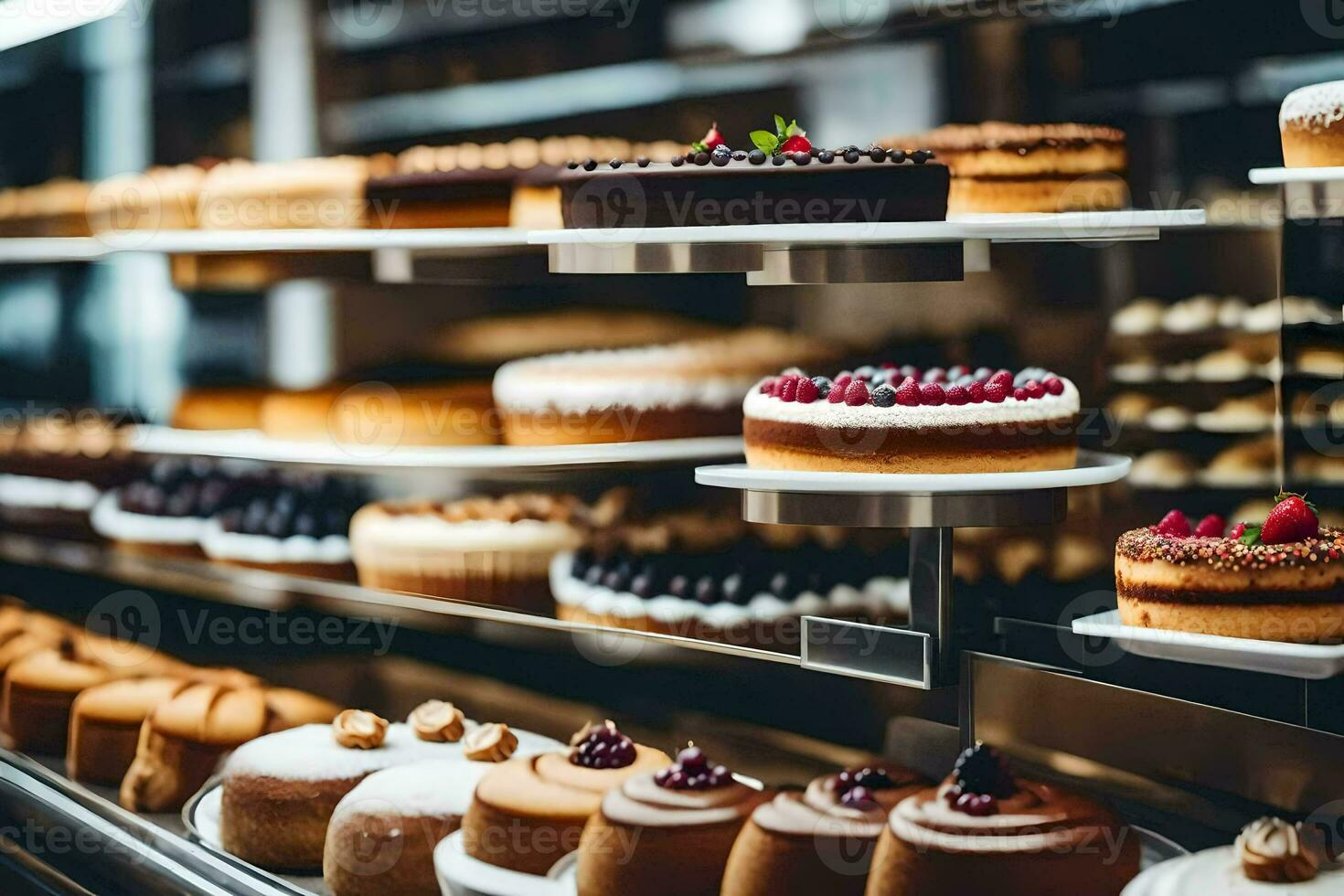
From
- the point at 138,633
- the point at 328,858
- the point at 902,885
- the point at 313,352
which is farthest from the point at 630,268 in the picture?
the point at 138,633

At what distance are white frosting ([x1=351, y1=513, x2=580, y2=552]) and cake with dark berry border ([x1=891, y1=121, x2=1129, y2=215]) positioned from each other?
1.29 meters

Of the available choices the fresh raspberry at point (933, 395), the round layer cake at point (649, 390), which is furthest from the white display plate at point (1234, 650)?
the round layer cake at point (649, 390)

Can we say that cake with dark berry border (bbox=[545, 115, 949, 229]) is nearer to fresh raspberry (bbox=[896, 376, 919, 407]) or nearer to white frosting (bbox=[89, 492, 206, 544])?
fresh raspberry (bbox=[896, 376, 919, 407])

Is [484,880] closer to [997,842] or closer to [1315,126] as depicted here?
[997,842]

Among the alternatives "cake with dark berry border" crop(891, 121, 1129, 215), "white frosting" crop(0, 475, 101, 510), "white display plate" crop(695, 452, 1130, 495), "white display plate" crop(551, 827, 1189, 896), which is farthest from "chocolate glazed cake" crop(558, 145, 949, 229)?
"white frosting" crop(0, 475, 101, 510)

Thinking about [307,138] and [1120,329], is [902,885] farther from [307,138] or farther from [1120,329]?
[307,138]

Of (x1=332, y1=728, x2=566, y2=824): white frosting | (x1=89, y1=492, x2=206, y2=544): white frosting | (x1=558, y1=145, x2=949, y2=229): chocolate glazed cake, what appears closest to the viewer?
(x1=558, y1=145, x2=949, y2=229): chocolate glazed cake

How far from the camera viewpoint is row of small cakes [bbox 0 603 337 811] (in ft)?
11.5

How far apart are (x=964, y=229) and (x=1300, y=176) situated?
1.62ft

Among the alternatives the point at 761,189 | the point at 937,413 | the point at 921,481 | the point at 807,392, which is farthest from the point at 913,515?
the point at 761,189

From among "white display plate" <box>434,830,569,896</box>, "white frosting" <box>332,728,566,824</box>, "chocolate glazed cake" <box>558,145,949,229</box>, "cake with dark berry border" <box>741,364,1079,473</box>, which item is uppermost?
"chocolate glazed cake" <box>558,145,949,229</box>

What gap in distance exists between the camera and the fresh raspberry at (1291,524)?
2061 millimetres

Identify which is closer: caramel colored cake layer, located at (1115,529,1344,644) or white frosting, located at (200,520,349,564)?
caramel colored cake layer, located at (1115,529,1344,644)

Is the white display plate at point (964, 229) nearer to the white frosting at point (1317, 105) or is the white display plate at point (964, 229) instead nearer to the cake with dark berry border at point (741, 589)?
the white frosting at point (1317, 105)
